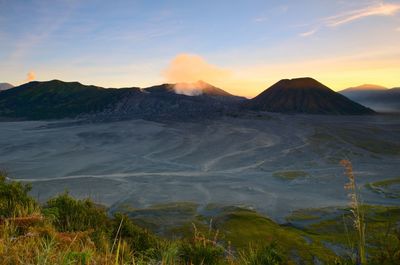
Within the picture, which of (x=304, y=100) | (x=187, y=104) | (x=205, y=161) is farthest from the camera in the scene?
(x=187, y=104)

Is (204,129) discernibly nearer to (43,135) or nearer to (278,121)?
(278,121)

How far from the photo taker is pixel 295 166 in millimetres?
68500

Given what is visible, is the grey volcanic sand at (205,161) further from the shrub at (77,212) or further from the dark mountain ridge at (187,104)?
the dark mountain ridge at (187,104)

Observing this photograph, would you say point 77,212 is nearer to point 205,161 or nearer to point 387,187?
point 387,187

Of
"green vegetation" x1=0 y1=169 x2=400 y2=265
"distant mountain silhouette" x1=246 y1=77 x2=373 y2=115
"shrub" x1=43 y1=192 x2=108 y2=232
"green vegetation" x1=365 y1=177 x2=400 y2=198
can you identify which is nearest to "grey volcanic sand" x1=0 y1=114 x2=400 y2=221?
"green vegetation" x1=365 y1=177 x2=400 y2=198

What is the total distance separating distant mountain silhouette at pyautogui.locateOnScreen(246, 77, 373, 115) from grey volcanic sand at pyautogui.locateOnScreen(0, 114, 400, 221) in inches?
1761

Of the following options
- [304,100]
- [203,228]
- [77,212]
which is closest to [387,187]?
[203,228]

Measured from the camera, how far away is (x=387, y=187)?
52.0m

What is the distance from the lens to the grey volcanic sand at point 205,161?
48312mm

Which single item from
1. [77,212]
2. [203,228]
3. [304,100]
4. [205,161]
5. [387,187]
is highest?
[304,100]

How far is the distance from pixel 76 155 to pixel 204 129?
39.4 m

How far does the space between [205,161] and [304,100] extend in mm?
106913

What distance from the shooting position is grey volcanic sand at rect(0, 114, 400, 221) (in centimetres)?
4831

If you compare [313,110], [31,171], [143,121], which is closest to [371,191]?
[31,171]
